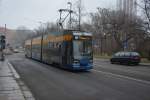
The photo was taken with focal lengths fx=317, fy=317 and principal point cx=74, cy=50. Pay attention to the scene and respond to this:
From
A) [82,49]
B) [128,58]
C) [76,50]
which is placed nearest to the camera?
[76,50]

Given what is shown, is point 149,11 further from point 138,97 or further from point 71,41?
point 138,97

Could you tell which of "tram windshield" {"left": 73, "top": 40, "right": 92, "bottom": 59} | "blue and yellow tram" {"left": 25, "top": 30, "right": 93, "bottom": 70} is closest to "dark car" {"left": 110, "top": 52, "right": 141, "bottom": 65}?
"blue and yellow tram" {"left": 25, "top": 30, "right": 93, "bottom": 70}

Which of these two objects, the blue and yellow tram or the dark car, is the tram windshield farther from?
the dark car

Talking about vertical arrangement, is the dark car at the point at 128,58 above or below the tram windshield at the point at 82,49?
below

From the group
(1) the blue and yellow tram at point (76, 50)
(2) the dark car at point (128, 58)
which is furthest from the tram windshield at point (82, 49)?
(2) the dark car at point (128, 58)

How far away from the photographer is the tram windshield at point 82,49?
23.6m

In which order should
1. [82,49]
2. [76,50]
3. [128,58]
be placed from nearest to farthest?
1. [76,50]
2. [82,49]
3. [128,58]

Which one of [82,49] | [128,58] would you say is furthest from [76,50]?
[128,58]

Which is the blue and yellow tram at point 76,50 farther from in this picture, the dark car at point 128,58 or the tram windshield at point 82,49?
the dark car at point 128,58

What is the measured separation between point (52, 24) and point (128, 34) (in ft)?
169

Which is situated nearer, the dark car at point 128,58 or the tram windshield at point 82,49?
the tram windshield at point 82,49

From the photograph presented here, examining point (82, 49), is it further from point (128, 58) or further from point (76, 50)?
point (128, 58)

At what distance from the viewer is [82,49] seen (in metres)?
23.9

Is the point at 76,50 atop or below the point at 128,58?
atop
